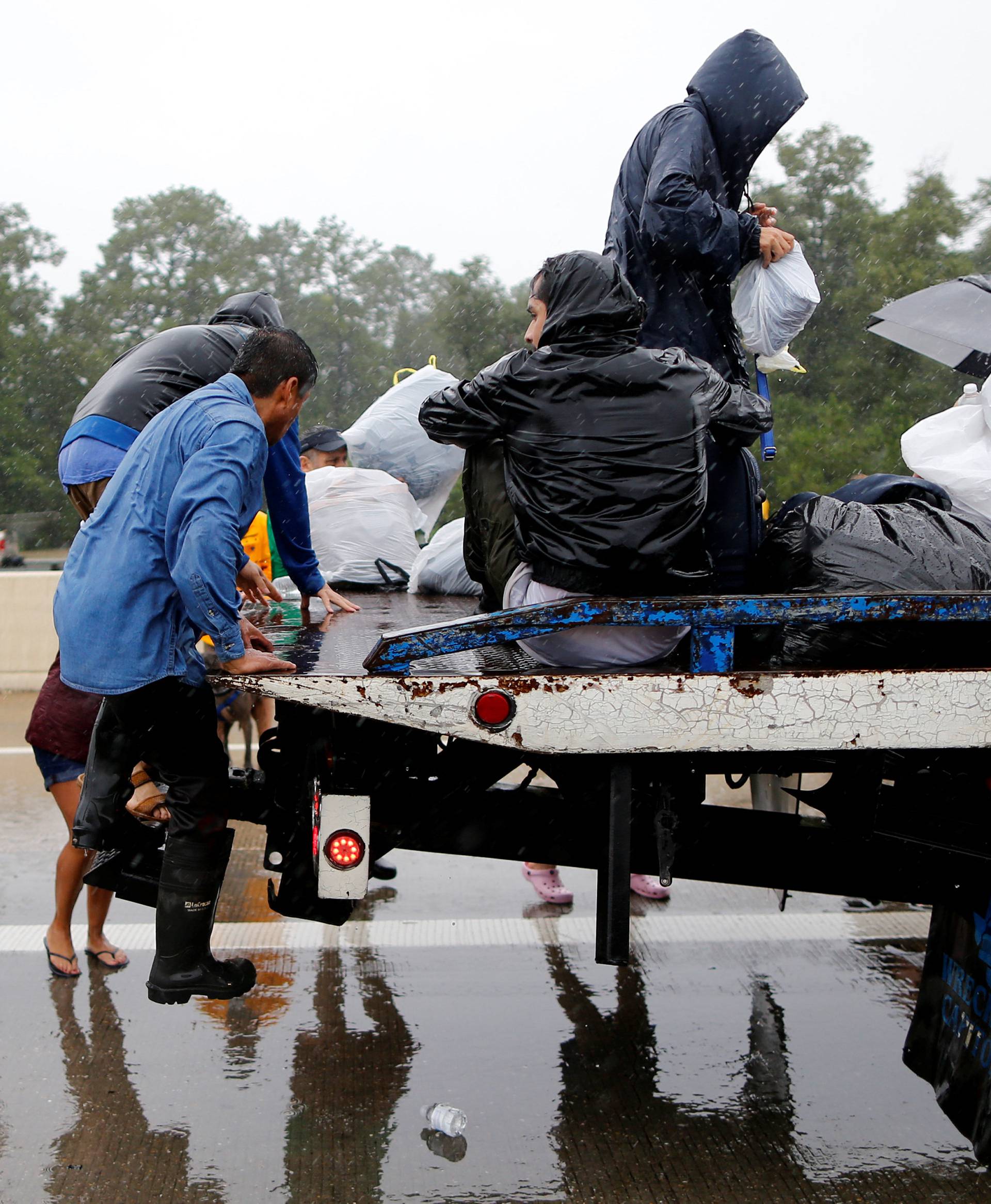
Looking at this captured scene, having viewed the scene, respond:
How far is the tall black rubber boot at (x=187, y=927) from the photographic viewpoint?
3.29 m

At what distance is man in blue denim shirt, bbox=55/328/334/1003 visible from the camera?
3.16 m

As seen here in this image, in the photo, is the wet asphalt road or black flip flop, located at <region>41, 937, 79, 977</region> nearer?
the wet asphalt road

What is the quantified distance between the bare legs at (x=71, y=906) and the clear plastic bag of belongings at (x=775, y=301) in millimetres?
2846

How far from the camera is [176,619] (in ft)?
10.7

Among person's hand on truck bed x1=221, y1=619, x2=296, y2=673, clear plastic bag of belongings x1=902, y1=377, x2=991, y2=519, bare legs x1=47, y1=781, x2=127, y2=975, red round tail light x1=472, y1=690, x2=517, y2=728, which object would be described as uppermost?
clear plastic bag of belongings x1=902, y1=377, x2=991, y2=519

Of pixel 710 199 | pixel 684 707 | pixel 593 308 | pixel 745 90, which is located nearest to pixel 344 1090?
pixel 684 707

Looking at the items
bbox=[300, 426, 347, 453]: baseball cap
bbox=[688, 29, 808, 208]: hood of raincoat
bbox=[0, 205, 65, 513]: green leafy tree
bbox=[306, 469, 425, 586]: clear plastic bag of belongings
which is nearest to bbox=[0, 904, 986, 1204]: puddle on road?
bbox=[306, 469, 425, 586]: clear plastic bag of belongings

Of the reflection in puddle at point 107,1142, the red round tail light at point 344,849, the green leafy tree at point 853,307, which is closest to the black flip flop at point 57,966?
the reflection in puddle at point 107,1142

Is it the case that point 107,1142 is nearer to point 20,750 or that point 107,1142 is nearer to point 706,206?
point 706,206

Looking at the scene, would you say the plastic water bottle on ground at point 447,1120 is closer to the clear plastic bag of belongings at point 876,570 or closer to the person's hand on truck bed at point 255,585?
the clear plastic bag of belongings at point 876,570

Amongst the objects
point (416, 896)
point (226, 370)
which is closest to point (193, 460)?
point (226, 370)

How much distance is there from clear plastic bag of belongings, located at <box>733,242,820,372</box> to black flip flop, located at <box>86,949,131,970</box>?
3.12 metres

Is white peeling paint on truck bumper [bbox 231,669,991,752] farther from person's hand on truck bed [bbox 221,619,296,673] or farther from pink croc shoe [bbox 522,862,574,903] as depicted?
pink croc shoe [bbox 522,862,574,903]

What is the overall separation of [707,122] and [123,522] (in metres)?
2.33
